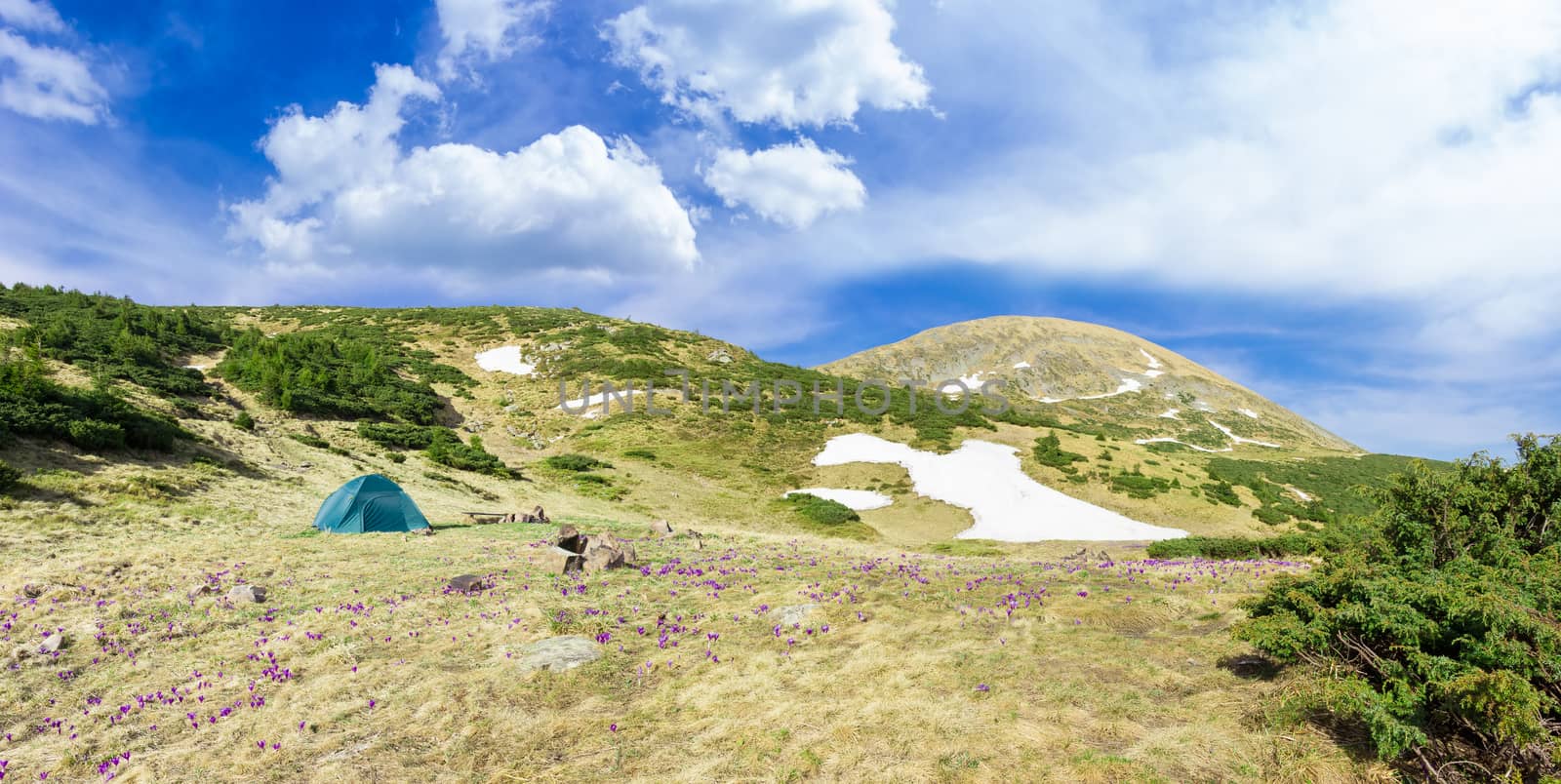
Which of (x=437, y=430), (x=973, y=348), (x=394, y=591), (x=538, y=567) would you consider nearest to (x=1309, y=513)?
(x=538, y=567)

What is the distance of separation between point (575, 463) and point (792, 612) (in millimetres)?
29530

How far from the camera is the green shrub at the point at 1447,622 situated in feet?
16.8

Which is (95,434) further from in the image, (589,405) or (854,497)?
(589,405)

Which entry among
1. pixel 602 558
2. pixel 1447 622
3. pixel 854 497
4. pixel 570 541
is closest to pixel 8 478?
pixel 570 541

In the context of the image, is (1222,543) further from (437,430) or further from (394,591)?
(437,430)

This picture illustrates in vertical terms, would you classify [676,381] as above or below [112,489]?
above

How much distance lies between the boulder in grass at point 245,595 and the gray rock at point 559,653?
5932 millimetres

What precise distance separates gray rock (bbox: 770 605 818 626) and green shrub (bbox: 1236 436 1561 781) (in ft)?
20.7

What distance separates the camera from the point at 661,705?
8.19m

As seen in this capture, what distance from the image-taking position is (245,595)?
465 inches

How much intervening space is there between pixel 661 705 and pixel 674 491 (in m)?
27.8

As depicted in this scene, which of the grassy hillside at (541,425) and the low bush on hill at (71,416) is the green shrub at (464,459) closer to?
the grassy hillside at (541,425)

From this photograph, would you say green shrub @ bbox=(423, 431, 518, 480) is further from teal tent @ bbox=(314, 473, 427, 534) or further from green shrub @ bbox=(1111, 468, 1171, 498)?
green shrub @ bbox=(1111, 468, 1171, 498)

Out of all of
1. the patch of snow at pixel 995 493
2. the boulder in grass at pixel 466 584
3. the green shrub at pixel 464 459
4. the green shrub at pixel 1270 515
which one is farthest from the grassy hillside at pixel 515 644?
the green shrub at pixel 1270 515
